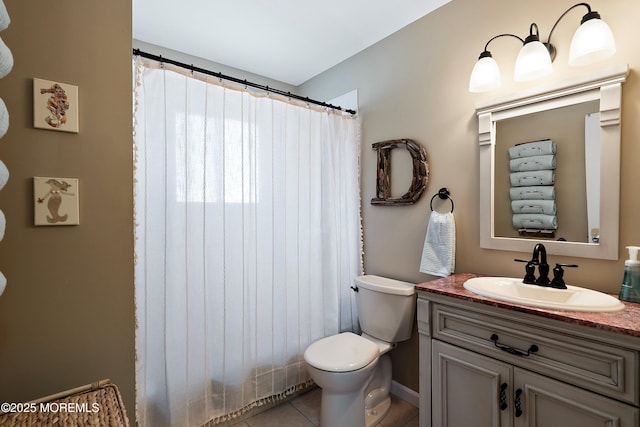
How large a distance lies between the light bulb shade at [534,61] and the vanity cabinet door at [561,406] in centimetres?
131

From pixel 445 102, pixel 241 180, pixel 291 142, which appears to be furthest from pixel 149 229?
pixel 445 102

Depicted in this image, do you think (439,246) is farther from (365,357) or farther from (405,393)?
(405,393)

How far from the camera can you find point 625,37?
4.13 feet

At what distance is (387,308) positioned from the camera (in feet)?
6.28

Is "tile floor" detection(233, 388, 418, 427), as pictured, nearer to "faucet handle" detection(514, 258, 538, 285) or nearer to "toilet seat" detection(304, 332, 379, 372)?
"toilet seat" detection(304, 332, 379, 372)

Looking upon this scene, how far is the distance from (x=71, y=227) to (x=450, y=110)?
1.96 meters

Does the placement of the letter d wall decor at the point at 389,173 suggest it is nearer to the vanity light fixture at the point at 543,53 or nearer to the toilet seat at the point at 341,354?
the vanity light fixture at the point at 543,53

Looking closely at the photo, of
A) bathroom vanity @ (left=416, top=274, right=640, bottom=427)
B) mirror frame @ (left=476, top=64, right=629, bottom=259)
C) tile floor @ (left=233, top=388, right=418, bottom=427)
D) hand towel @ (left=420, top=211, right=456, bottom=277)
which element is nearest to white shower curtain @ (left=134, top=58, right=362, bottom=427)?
tile floor @ (left=233, top=388, right=418, bottom=427)

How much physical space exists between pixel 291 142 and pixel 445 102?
3.32 ft

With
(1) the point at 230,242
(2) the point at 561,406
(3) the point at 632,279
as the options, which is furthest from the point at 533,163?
(1) the point at 230,242

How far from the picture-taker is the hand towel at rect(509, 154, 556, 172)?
1447 millimetres

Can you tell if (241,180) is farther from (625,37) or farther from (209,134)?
(625,37)

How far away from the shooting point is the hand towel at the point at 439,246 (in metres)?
1.76

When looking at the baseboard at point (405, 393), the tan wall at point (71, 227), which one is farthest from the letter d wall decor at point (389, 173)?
the tan wall at point (71, 227)
